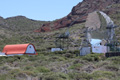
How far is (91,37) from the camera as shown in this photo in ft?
125

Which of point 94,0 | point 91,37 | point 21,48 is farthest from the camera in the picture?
point 94,0

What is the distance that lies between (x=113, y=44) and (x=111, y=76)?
813 inches

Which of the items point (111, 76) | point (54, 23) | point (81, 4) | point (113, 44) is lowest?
point (111, 76)

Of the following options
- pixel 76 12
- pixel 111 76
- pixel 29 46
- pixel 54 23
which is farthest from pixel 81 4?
pixel 111 76

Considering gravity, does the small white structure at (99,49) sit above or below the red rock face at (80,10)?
below

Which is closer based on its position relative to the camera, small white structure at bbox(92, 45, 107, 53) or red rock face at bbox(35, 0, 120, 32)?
small white structure at bbox(92, 45, 107, 53)

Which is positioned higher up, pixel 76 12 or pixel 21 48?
pixel 76 12

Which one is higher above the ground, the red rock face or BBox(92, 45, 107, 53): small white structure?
the red rock face

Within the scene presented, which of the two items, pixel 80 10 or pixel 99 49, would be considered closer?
pixel 99 49

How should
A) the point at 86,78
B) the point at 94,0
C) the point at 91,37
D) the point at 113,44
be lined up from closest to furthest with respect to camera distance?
1. the point at 86,78
2. the point at 113,44
3. the point at 91,37
4. the point at 94,0

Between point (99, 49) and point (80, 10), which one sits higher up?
point (80, 10)

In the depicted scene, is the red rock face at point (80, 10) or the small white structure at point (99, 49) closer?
the small white structure at point (99, 49)

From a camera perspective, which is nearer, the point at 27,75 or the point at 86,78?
the point at 86,78

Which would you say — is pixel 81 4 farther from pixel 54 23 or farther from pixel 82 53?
pixel 82 53
